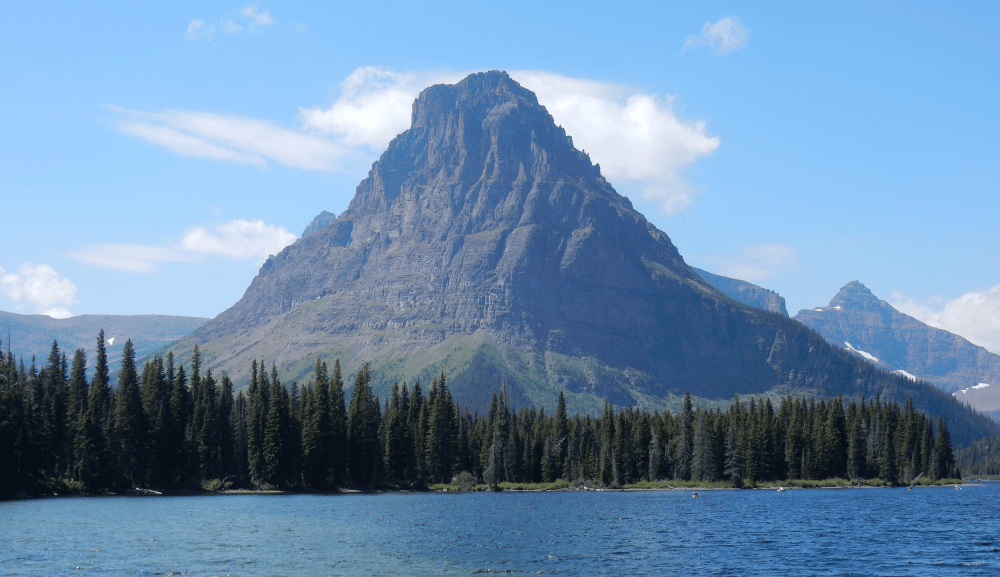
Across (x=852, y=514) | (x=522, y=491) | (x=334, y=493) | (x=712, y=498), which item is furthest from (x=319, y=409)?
(x=852, y=514)

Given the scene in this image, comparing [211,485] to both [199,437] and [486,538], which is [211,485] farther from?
[486,538]

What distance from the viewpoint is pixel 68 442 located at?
15200cm

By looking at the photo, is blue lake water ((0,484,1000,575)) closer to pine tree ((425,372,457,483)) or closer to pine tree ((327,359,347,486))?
pine tree ((327,359,347,486))

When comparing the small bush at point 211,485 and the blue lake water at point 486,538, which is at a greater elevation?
the blue lake water at point 486,538

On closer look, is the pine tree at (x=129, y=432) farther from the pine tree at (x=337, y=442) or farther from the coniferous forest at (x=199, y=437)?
the pine tree at (x=337, y=442)

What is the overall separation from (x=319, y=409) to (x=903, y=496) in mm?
110068

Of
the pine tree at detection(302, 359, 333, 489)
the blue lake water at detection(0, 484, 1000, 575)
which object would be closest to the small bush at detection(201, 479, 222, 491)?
the pine tree at detection(302, 359, 333, 489)

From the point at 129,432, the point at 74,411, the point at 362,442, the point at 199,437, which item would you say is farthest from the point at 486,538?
the point at 362,442

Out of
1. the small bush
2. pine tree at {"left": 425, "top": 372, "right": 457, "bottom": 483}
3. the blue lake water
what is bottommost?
the small bush

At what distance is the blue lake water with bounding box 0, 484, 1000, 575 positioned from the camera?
6831 centimetres

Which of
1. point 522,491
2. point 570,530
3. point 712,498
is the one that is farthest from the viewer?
point 522,491

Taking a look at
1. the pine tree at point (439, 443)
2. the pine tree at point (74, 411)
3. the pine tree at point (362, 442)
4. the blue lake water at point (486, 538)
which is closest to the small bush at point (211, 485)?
the blue lake water at point (486, 538)

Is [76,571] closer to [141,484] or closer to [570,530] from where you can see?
[570,530]

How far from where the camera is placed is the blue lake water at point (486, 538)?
68.3 metres
